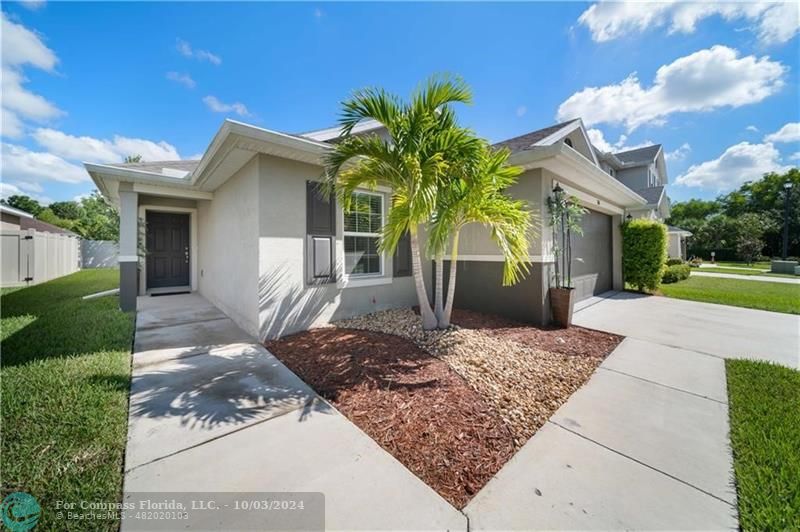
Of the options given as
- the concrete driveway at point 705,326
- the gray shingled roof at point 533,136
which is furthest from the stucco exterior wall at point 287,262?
the gray shingled roof at point 533,136

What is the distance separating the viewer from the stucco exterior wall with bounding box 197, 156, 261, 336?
5059 millimetres

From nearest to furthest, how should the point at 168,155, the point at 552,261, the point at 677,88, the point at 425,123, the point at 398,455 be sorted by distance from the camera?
1. the point at 398,455
2. the point at 425,123
3. the point at 552,261
4. the point at 677,88
5. the point at 168,155

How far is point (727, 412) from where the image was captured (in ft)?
9.58

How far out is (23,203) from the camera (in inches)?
1677

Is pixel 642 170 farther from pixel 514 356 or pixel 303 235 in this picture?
pixel 303 235

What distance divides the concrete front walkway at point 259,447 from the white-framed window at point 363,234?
8.88 feet

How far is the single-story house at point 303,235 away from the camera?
491 cm

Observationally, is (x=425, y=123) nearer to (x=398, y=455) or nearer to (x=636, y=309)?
(x=398, y=455)

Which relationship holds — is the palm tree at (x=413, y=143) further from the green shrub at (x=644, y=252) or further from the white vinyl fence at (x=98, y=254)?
the white vinyl fence at (x=98, y=254)

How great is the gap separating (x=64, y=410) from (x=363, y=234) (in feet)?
15.4

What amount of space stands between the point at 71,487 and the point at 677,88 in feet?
53.4

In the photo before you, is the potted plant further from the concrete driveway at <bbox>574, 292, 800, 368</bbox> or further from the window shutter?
the window shutter

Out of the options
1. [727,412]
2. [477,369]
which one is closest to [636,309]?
[727,412]

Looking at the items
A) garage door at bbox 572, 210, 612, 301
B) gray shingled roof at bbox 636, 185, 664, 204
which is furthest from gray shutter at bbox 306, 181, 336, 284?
gray shingled roof at bbox 636, 185, 664, 204
